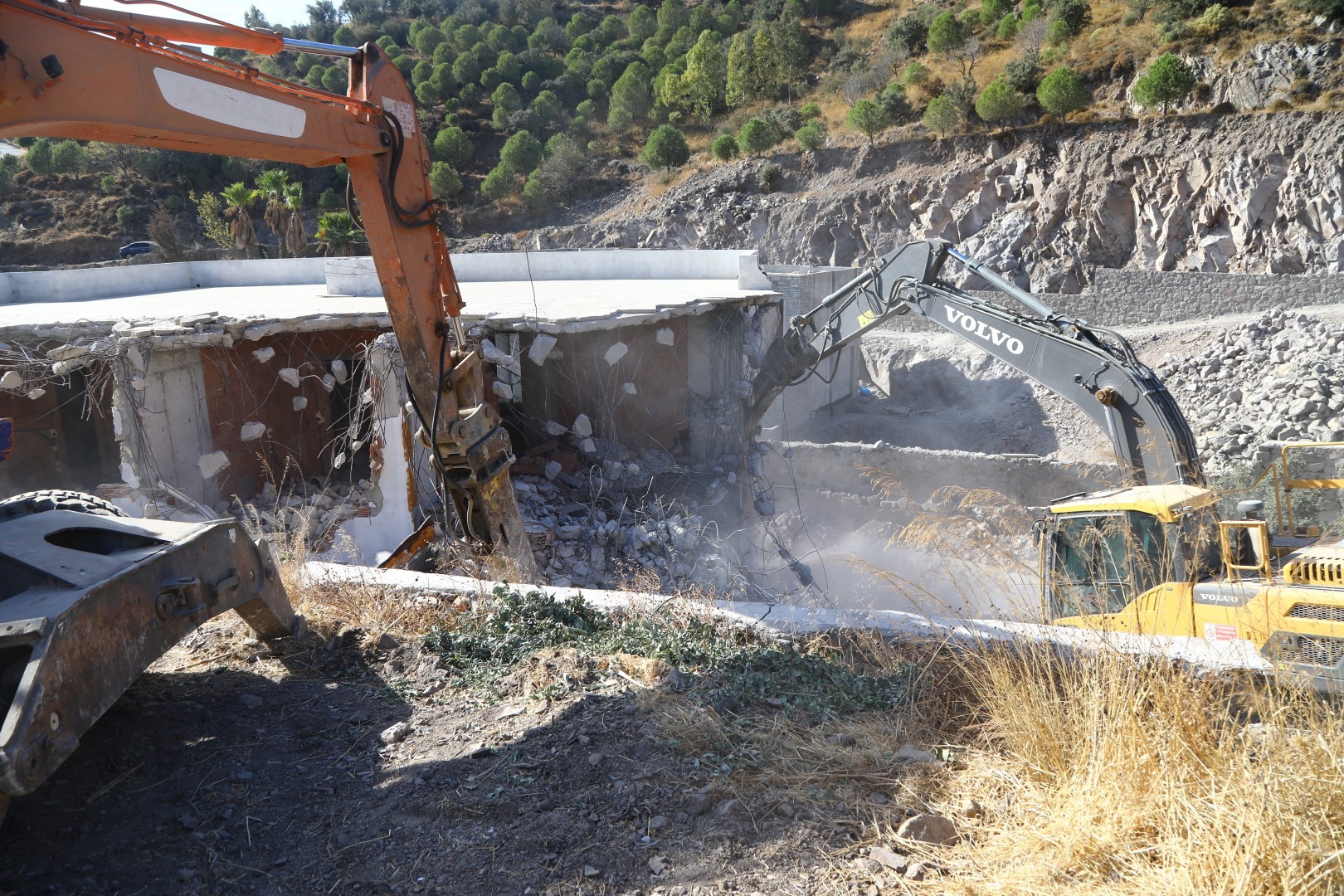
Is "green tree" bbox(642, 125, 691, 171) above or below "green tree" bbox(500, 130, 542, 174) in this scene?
below

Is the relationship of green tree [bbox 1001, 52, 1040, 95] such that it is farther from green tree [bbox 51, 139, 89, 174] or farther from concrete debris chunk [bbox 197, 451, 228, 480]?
green tree [bbox 51, 139, 89, 174]

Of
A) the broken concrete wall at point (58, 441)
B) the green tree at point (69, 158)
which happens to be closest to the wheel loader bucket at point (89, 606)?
the broken concrete wall at point (58, 441)

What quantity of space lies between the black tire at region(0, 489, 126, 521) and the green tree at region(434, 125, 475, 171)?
49307 mm

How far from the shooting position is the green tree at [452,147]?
50625mm

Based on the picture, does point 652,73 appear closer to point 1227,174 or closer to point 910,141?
point 910,141

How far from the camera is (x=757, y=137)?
39000mm

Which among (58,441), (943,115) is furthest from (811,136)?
(58,441)

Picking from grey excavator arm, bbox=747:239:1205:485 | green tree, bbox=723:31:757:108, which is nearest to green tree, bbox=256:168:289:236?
green tree, bbox=723:31:757:108

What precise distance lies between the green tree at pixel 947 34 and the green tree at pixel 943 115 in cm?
630

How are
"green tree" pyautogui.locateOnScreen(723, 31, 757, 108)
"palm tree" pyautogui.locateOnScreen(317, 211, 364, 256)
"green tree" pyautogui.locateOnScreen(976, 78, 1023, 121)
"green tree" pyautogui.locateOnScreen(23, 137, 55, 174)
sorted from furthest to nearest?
1. "green tree" pyautogui.locateOnScreen(23, 137, 55, 174)
2. "green tree" pyautogui.locateOnScreen(723, 31, 757, 108)
3. "palm tree" pyautogui.locateOnScreen(317, 211, 364, 256)
4. "green tree" pyautogui.locateOnScreen(976, 78, 1023, 121)

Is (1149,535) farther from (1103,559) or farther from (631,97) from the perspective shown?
(631,97)

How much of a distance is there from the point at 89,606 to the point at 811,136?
1475 inches

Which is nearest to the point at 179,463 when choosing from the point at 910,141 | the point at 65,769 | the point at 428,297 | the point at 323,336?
the point at 323,336

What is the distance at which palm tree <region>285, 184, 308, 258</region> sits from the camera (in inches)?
1298
